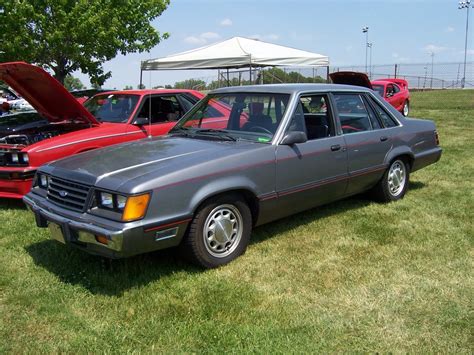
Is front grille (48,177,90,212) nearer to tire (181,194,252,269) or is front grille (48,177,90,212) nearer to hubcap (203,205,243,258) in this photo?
tire (181,194,252,269)

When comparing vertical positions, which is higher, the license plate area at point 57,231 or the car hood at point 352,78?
the car hood at point 352,78

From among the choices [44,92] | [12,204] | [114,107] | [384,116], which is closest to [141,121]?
[114,107]

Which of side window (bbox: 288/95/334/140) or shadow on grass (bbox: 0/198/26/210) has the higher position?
side window (bbox: 288/95/334/140)

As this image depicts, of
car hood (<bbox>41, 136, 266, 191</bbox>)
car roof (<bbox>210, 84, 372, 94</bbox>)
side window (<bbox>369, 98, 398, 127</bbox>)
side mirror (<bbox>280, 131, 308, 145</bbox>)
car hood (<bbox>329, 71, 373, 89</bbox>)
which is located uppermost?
car hood (<bbox>329, 71, 373, 89</bbox>)

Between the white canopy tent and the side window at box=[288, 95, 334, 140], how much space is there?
25.0 ft

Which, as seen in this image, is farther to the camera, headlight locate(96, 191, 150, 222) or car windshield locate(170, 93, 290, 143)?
car windshield locate(170, 93, 290, 143)

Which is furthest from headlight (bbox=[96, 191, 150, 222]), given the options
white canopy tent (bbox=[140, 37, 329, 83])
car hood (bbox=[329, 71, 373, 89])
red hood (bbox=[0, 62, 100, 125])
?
car hood (bbox=[329, 71, 373, 89])

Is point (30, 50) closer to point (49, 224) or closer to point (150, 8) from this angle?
point (150, 8)

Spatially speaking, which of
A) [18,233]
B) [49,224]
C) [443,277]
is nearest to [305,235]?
[443,277]

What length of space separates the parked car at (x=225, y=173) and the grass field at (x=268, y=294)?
340mm

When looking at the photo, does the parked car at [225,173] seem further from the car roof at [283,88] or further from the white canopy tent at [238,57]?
the white canopy tent at [238,57]

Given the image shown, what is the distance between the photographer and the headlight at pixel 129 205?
10.9ft

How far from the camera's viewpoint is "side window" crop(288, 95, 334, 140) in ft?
14.8

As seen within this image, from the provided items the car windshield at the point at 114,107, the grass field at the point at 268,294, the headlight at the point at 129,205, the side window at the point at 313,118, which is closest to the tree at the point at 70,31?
the car windshield at the point at 114,107
